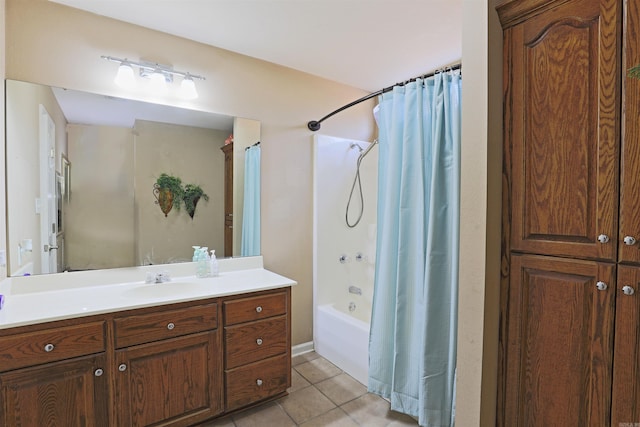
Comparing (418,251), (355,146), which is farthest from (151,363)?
(355,146)

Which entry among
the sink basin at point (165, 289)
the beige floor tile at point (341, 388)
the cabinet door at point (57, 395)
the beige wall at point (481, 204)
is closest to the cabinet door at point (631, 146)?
the beige wall at point (481, 204)

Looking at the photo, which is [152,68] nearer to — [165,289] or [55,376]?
[165,289]

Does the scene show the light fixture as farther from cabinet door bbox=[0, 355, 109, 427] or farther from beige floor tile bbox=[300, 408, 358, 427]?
beige floor tile bbox=[300, 408, 358, 427]

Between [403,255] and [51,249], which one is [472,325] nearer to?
[403,255]

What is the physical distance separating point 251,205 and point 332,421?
5.28 feet

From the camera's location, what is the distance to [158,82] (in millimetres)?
2062

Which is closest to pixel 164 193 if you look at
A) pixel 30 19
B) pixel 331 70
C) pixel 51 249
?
pixel 51 249

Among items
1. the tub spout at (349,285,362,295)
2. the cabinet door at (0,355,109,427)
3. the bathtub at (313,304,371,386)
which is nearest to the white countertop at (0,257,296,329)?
the cabinet door at (0,355,109,427)

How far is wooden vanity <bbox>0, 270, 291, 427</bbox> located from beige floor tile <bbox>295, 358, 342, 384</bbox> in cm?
35

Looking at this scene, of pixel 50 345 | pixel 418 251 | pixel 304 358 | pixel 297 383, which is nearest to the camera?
pixel 50 345

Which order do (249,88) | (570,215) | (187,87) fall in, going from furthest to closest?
1. (249,88)
2. (187,87)
3. (570,215)

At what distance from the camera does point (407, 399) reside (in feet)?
6.23

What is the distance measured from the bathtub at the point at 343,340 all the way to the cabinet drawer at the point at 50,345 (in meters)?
1.61

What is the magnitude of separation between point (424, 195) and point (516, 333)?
0.88m
